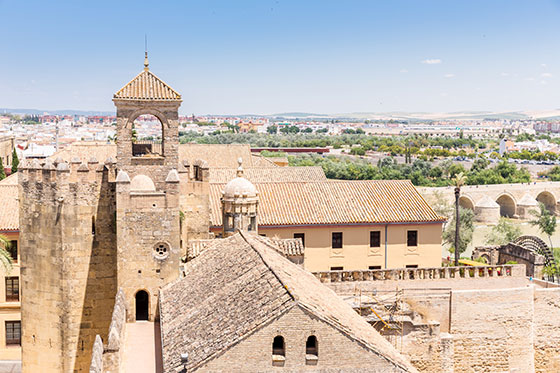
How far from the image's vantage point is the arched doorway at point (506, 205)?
8394cm

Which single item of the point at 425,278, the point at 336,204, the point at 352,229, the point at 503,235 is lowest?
the point at 503,235

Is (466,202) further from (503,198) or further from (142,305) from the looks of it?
(142,305)

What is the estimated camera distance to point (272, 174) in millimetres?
46562

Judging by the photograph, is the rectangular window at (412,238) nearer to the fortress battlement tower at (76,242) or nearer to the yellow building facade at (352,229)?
the yellow building facade at (352,229)

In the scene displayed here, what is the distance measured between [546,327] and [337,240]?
1020 centimetres

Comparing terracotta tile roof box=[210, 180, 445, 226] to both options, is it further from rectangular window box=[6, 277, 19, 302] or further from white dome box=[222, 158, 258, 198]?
rectangular window box=[6, 277, 19, 302]

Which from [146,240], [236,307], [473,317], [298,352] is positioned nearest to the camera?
[298,352]

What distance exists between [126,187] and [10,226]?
12.9 meters

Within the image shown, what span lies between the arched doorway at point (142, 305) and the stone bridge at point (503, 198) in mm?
53549

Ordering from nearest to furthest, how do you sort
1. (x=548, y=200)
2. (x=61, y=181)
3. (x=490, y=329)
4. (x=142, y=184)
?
1. (x=61, y=181)
2. (x=142, y=184)
3. (x=490, y=329)
4. (x=548, y=200)

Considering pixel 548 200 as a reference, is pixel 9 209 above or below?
above

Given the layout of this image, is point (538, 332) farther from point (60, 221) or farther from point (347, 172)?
point (347, 172)

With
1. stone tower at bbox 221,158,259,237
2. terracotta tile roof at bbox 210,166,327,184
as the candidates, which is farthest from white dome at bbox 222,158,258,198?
terracotta tile roof at bbox 210,166,327,184

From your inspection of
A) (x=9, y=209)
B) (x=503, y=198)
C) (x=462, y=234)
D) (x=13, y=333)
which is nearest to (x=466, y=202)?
(x=503, y=198)
